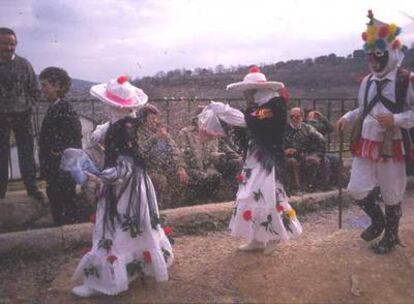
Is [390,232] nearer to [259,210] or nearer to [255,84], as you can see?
[259,210]

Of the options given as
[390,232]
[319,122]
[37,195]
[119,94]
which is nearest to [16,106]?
[37,195]

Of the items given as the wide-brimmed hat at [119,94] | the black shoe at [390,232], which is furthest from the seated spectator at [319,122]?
the wide-brimmed hat at [119,94]

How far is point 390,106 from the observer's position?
457cm

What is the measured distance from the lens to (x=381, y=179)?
4.73 meters

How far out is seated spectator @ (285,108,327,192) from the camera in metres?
7.20

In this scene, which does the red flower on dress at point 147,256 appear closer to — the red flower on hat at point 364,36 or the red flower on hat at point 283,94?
the red flower on hat at point 283,94

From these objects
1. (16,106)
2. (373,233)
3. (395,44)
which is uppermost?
(395,44)

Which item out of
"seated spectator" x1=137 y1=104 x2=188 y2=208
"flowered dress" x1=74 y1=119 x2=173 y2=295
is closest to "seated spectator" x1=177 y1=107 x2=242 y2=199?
"seated spectator" x1=137 y1=104 x2=188 y2=208

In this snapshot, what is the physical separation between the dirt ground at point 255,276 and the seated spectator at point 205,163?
1.33 m

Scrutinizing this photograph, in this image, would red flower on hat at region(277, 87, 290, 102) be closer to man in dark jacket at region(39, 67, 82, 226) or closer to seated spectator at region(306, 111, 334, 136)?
man in dark jacket at region(39, 67, 82, 226)

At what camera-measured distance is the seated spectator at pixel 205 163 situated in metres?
6.57

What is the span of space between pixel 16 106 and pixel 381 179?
153 inches

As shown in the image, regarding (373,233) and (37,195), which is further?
(37,195)

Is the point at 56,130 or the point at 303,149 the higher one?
the point at 56,130
